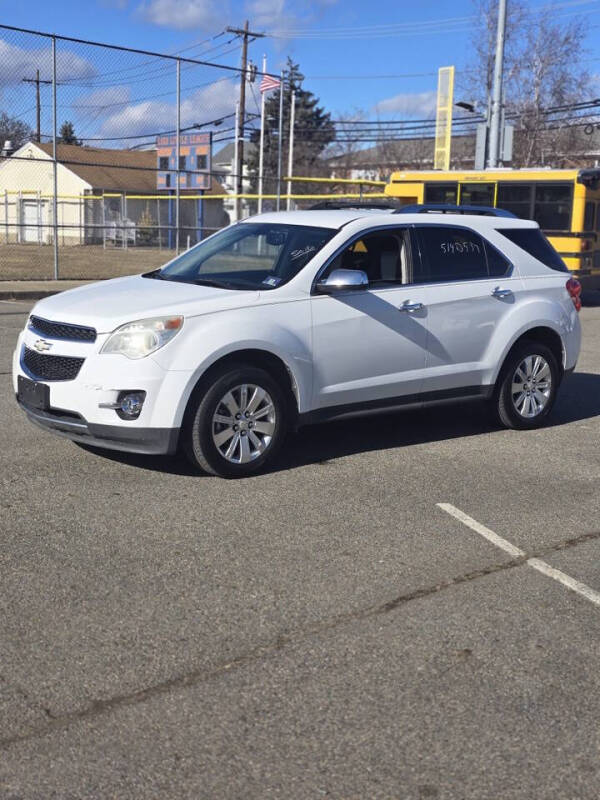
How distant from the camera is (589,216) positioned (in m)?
18.6

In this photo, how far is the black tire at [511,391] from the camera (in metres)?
7.76

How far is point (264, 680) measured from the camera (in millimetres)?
3619

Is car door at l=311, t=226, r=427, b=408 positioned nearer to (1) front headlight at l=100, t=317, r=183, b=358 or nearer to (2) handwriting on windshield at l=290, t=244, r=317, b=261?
(2) handwriting on windshield at l=290, t=244, r=317, b=261

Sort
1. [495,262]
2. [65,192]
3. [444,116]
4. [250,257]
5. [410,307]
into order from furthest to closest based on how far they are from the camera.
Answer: [65,192] → [444,116] → [495,262] → [250,257] → [410,307]

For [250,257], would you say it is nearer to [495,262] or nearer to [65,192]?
[495,262]

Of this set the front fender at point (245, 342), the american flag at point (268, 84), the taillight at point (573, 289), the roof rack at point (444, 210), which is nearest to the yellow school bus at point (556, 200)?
the american flag at point (268, 84)

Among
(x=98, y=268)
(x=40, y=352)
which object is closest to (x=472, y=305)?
(x=40, y=352)

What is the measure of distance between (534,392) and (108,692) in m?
5.33

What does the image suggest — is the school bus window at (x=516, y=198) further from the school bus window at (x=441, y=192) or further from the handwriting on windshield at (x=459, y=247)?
the handwriting on windshield at (x=459, y=247)

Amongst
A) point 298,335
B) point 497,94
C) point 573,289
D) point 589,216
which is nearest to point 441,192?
point 589,216

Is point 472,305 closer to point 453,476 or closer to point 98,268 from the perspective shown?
point 453,476

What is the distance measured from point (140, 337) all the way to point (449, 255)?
271 centimetres

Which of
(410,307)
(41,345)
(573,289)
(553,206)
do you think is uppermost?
(553,206)

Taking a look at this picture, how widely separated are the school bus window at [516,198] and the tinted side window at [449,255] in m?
12.0
